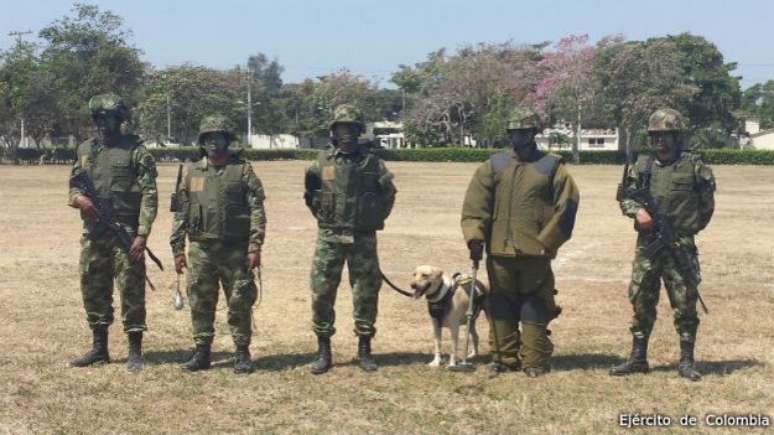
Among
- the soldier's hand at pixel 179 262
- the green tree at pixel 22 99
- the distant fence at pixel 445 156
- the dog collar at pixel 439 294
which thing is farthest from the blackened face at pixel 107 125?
the green tree at pixel 22 99

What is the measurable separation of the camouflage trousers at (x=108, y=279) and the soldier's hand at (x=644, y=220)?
4.64 meters

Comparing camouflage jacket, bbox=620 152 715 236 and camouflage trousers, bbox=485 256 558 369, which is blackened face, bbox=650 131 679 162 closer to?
camouflage jacket, bbox=620 152 715 236

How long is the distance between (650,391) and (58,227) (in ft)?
57.1

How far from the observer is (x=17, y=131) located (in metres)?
67.2

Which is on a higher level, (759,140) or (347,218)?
(759,140)

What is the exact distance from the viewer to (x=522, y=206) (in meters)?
7.62

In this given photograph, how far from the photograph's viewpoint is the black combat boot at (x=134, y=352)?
8.17 m

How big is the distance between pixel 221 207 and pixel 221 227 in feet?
0.60

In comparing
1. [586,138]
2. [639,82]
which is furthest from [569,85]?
[586,138]

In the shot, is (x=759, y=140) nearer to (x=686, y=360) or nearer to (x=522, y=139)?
(x=686, y=360)

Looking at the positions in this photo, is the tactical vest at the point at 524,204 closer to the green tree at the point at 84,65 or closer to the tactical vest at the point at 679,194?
the tactical vest at the point at 679,194

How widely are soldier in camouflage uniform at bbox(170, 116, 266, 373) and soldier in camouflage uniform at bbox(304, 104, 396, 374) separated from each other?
597 mm

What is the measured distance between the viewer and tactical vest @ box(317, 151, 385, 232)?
314 inches

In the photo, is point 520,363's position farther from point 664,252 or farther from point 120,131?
point 120,131
